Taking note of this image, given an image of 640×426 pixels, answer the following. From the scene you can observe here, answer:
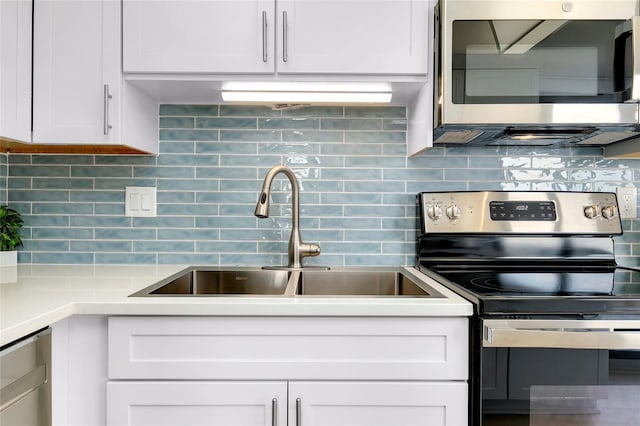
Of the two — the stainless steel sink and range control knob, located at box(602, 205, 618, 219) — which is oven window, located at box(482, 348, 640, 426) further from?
range control knob, located at box(602, 205, 618, 219)

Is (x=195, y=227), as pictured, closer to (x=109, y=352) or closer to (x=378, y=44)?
(x=109, y=352)

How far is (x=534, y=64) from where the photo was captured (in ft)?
4.76

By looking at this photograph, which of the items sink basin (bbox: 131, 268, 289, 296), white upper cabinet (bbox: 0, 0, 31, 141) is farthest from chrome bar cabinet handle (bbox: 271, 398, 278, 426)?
white upper cabinet (bbox: 0, 0, 31, 141)

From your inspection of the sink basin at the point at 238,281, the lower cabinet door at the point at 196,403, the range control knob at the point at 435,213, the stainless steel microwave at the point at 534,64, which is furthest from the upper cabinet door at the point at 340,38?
the lower cabinet door at the point at 196,403

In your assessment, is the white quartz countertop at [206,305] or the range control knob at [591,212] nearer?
the white quartz countertop at [206,305]

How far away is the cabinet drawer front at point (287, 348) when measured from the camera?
1.16 m

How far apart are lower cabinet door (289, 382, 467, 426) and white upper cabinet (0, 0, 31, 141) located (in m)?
1.10

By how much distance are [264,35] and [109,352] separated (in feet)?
3.25

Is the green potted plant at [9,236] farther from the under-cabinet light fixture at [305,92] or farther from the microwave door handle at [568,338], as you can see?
the microwave door handle at [568,338]

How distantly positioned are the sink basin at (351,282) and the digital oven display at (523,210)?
412 millimetres

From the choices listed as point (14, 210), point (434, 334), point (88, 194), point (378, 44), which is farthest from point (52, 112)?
point (434, 334)

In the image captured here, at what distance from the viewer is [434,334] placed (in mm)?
1168

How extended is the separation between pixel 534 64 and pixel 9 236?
183 centimetres

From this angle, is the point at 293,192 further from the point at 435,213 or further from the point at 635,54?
the point at 635,54
